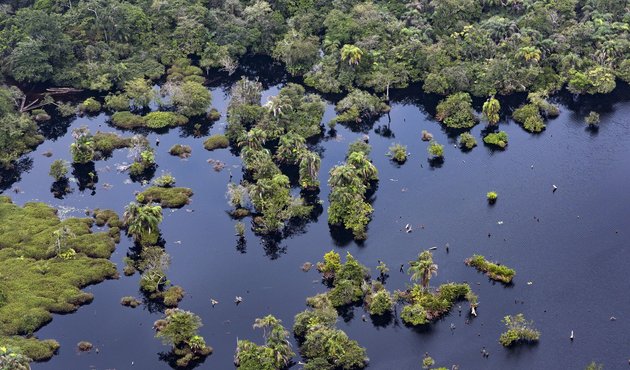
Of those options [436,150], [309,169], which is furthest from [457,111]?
[309,169]

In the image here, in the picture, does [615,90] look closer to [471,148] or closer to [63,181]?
[471,148]

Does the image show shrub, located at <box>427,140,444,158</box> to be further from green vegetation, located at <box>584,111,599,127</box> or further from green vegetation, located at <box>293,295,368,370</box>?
green vegetation, located at <box>293,295,368,370</box>

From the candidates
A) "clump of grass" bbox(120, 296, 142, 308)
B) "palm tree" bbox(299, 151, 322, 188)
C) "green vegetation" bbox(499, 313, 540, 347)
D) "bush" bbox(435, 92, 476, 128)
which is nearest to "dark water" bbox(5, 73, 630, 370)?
"clump of grass" bbox(120, 296, 142, 308)

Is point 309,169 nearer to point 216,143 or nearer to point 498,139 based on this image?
point 216,143

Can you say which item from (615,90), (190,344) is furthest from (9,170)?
(615,90)

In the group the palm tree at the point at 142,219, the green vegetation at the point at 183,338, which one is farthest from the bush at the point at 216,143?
the green vegetation at the point at 183,338

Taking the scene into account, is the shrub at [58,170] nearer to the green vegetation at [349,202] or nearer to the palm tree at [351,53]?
the green vegetation at [349,202]
